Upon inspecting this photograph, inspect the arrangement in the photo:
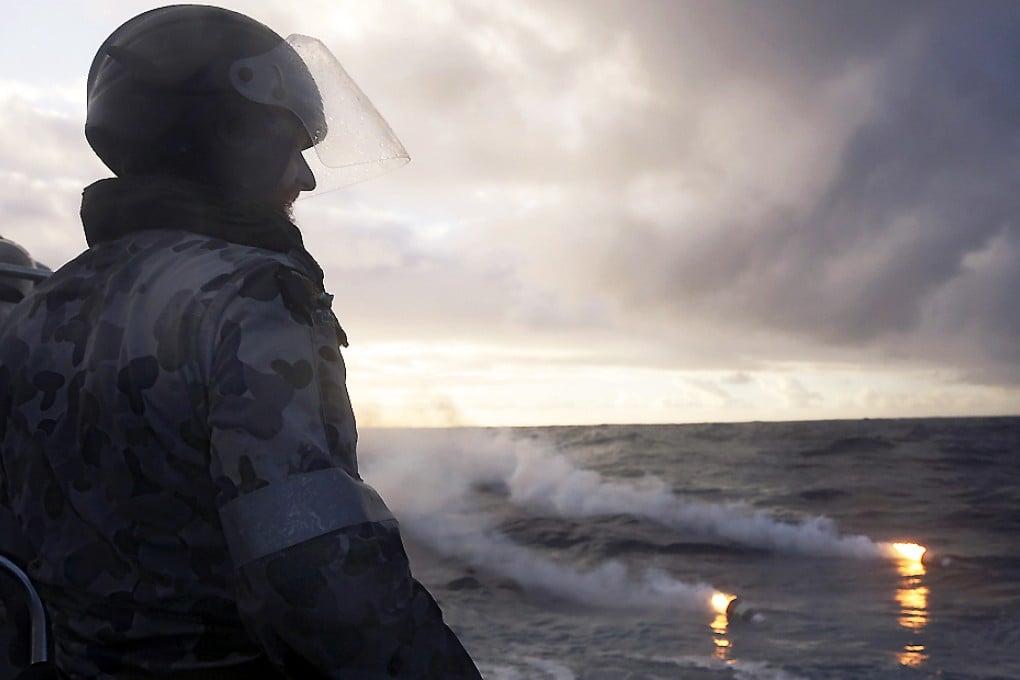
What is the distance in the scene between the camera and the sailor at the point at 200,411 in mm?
1135

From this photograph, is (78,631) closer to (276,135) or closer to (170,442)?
(170,442)

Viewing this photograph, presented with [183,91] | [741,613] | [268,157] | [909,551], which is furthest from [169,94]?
[909,551]

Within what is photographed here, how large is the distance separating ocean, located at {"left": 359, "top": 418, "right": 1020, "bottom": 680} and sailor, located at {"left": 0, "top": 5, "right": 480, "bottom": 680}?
469 inches

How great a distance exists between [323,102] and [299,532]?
36.0 inches

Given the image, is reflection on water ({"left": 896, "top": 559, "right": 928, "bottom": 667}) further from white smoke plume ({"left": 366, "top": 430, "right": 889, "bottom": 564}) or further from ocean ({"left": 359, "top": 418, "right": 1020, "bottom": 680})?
white smoke plume ({"left": 366, "top": 430, "right": 889, "bottom": 564})

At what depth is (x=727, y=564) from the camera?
2277 cm

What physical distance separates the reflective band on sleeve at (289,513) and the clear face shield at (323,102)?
72 cm

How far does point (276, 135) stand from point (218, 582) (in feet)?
2.53

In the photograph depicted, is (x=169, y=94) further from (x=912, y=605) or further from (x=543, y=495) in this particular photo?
(x=543, y=495)

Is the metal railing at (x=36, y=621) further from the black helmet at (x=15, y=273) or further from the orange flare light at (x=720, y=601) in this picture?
the orange flare light at (x=720, y=601)

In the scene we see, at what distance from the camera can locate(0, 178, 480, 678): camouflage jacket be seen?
1128 millimetres

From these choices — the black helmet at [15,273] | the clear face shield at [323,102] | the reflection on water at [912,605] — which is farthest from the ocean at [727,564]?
the clear face shield at [323,102]

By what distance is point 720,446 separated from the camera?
234ft

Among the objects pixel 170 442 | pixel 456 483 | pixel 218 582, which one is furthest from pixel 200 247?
pixel 456 483
